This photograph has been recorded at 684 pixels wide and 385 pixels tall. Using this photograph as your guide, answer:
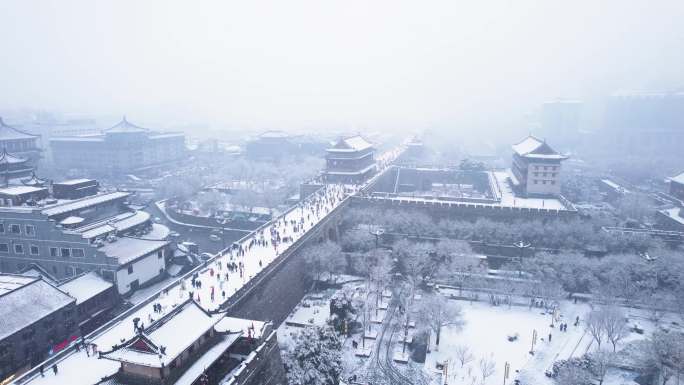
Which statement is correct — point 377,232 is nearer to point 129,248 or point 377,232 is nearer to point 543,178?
point 129,248

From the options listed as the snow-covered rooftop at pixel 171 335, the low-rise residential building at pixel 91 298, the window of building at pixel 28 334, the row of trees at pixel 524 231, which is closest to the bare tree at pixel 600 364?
the row of trees at pixel 524 231

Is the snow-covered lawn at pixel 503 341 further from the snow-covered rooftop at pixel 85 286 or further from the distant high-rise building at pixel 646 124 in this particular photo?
the distant high-rise building at pixel 646 124

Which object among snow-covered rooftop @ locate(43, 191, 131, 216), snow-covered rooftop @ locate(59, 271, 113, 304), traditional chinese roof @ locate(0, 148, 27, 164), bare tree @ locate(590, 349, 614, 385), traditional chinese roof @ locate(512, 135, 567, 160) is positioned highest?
traditional chinese roof @ locate(512, 135, 567, 160)

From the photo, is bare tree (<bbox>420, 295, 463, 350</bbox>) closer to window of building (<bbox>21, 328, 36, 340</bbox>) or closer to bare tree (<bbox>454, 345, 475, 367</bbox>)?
bare tree (<bbox>454, 345, 475, 367</bbox>)

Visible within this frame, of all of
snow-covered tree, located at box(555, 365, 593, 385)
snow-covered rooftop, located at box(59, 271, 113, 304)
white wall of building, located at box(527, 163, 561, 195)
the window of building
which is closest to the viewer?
snow-covered tree, located at box(555, 365, 593, 385)

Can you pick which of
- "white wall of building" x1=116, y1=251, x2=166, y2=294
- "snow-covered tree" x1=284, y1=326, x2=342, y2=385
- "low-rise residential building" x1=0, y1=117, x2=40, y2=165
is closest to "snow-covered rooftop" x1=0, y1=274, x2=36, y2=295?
"white wall of building" x1=116, y1=251, x2=166, y2=294
